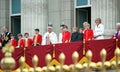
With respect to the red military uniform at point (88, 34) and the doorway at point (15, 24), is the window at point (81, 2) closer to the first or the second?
the doorway at point (15, 24)

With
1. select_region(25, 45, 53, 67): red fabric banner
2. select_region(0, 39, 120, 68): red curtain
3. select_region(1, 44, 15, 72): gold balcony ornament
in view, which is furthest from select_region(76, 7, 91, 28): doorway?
select_region(1, 44, 15, 72): gold balcony ornament

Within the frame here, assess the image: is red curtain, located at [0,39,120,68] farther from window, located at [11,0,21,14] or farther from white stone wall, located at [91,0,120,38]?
window, located at [11,0,21,14]

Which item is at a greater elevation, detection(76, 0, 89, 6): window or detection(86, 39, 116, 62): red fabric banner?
detection(76, 0, 89, 6): window

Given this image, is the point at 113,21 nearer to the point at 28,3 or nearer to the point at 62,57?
the point at 28,3

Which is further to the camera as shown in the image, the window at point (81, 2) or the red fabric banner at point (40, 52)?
the window at point (81, 2)

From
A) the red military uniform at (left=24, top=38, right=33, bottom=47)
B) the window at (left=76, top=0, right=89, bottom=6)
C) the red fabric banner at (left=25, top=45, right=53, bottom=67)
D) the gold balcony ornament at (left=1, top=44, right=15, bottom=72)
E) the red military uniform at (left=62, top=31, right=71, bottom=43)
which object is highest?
the window at (left=76, top=0, right=89, bottom=6)

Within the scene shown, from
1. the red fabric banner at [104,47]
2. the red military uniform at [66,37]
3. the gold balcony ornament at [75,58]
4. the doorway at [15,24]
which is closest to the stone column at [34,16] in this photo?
the doorway at [15,24]

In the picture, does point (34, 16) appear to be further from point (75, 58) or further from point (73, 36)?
point (75, 58)

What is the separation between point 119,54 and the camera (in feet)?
15.6

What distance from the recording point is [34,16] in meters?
21.8

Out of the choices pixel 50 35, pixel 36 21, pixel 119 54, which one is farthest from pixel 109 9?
pixel 119 54

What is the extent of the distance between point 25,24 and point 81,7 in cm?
325

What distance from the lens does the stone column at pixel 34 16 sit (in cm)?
2177

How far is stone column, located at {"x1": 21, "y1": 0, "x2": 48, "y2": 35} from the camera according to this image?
21.8 meters
